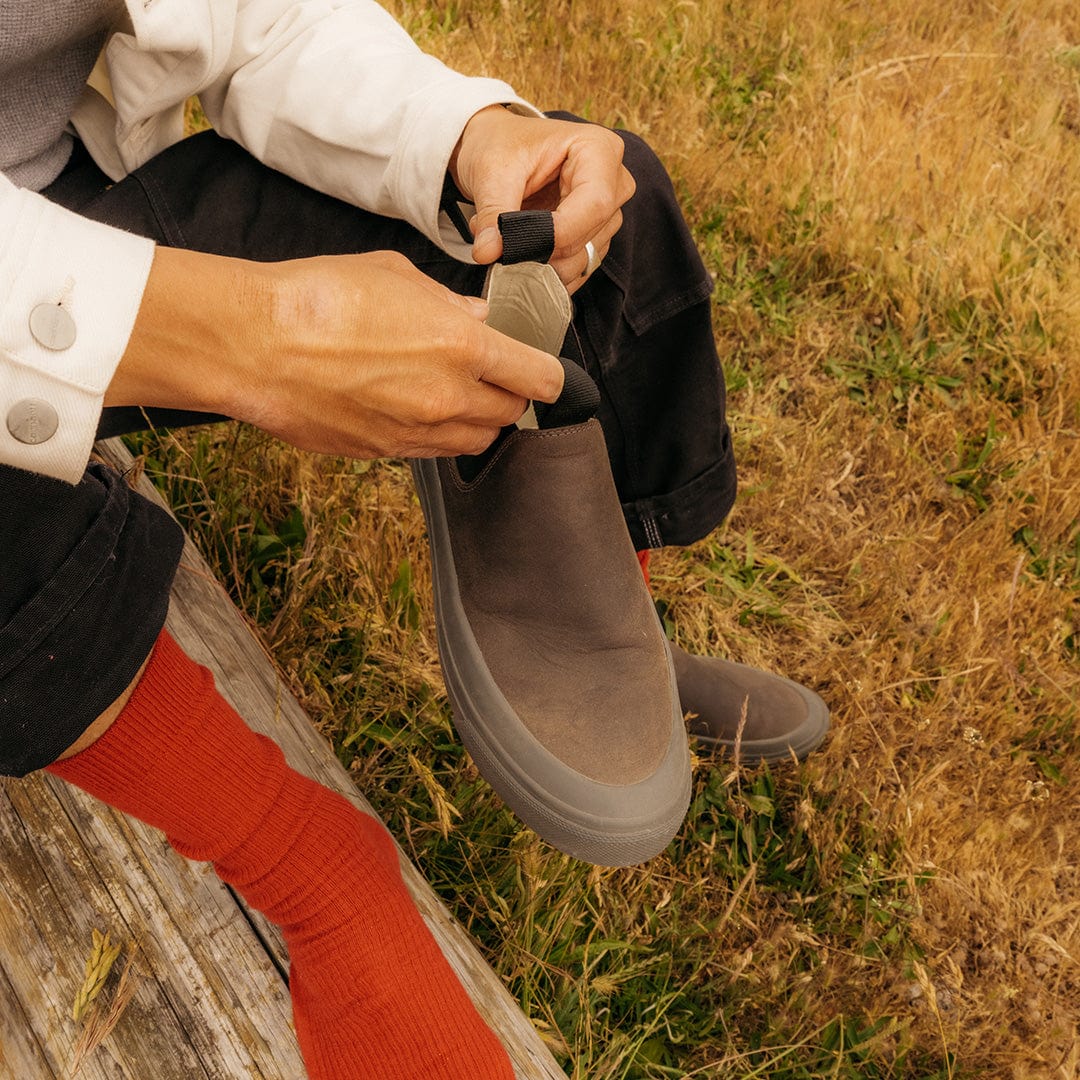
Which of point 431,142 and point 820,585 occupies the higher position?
point 431,142

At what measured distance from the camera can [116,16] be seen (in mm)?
1288

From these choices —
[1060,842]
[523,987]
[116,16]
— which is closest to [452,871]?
[523,987]

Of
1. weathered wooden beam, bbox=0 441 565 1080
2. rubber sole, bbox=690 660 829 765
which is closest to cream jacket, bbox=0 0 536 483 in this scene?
weathered wooden beam, bbox=0 441 565 1080

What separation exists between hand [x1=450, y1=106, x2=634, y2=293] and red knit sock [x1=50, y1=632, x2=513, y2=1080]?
0.73 meters

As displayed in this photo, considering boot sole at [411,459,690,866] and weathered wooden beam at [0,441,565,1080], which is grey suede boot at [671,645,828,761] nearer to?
boot sole at [411,459,690,866]

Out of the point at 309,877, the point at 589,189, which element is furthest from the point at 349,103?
the point at 309,877

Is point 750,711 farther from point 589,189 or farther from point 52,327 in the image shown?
point 52,327

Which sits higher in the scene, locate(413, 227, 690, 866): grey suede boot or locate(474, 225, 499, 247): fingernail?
locate(474, 225, 499, 247): fingernail

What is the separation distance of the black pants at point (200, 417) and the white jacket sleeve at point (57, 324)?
84 millimetres

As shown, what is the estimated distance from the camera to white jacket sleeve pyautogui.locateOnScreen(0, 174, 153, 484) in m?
0.89

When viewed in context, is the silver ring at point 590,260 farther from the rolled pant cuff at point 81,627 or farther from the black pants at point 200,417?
the rolled pant cuff at point 81,627

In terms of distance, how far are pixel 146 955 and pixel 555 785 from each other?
64cm

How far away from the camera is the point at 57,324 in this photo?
0.90 meters

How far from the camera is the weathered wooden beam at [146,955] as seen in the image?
1.28 m
